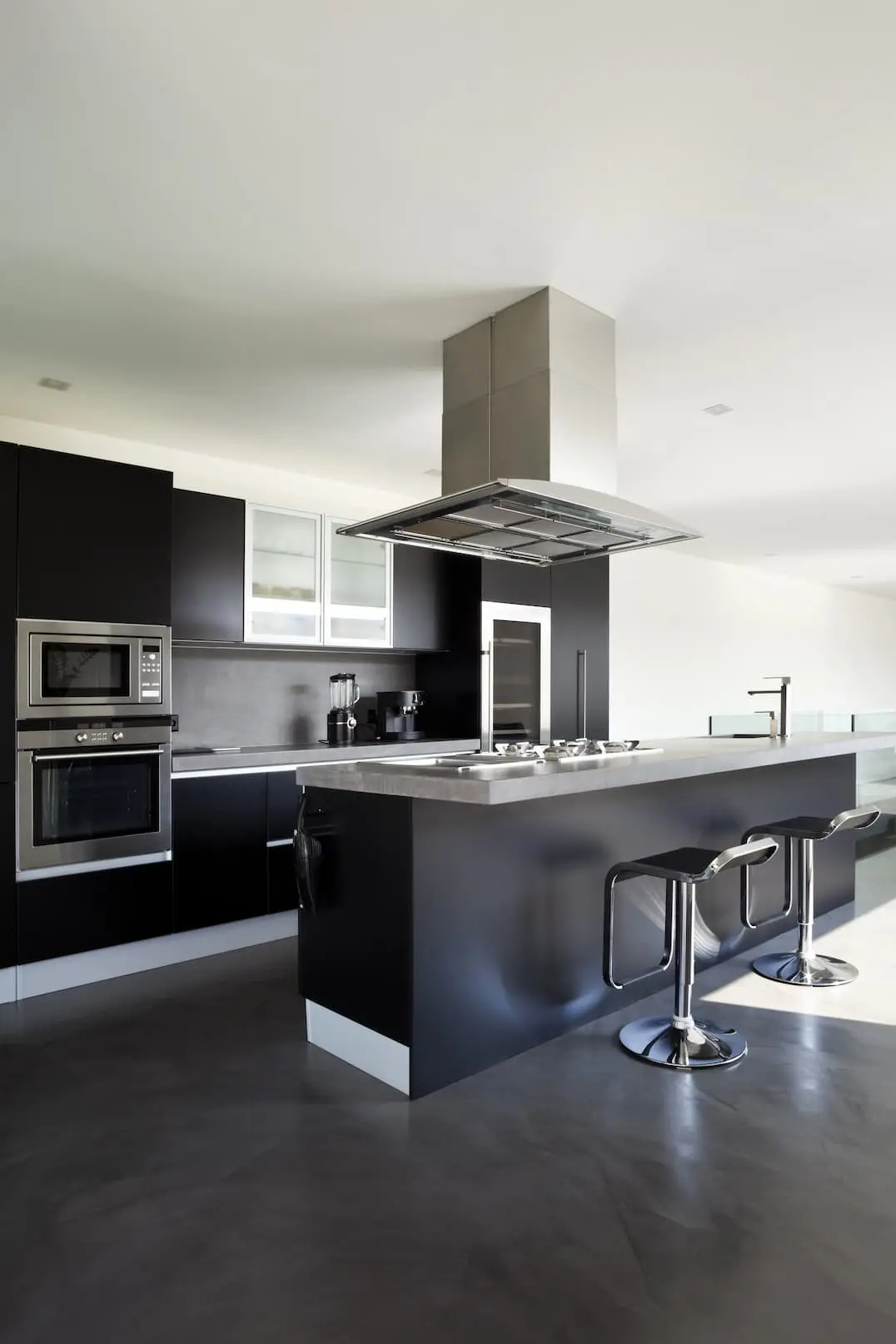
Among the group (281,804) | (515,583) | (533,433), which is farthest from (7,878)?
(515,583)

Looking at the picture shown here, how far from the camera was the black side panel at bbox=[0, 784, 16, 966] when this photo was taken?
3.21 metres

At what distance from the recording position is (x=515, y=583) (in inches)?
209

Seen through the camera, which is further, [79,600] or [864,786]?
[864,786]

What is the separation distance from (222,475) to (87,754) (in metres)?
1.93

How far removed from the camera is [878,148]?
2045 millimetres

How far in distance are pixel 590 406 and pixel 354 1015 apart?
7.14ft

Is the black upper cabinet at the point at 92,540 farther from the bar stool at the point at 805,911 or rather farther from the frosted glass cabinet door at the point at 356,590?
the bar stool at the point at 805,911

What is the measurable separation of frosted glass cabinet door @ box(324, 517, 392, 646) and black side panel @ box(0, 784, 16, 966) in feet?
6.18

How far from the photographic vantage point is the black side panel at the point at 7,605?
10.6ft

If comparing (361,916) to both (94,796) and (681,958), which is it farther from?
(94,796)

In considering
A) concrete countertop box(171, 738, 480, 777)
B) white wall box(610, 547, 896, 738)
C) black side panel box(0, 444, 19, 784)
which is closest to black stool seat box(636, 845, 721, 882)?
concrete countertop box(171, 738, 480, 777)

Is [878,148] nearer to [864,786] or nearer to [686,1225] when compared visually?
[686,1225]

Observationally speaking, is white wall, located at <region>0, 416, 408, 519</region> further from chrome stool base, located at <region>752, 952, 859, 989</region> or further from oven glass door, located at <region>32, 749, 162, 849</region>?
chrome stool base, located at <region>752, 952, 859, 989</region>

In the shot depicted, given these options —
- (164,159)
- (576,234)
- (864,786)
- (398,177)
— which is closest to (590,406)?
(576,234)
